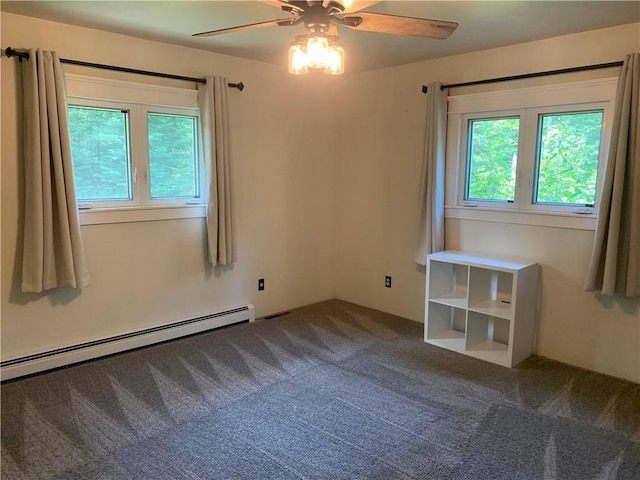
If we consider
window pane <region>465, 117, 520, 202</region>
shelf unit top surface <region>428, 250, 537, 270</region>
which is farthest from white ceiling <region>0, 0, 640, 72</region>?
shelf unit top surface <region>428, 250, 537, 270</region>

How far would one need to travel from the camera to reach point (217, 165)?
3.73 m

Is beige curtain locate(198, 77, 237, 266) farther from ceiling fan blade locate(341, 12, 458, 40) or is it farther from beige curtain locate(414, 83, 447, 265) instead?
ceiling fan blade locate(341, 12, 458, 40)

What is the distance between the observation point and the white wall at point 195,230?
3.01 metres

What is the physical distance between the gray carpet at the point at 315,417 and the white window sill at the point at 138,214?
3.30ft

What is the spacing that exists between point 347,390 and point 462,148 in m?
2.17

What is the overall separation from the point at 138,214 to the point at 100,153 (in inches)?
20.0

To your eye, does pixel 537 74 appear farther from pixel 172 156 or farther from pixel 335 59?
pixel 172 156

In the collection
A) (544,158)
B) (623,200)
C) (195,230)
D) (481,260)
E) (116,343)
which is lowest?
→ (116,343)

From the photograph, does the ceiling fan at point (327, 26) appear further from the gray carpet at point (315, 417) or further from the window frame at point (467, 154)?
the gray carpet at point (315, 417)

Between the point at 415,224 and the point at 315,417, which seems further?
the point at 415,224

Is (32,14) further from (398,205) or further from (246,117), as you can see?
(398,205)

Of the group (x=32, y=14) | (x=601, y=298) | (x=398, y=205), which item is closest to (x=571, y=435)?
(x=601, y=298)

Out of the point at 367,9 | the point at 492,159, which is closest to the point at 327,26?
the point at 367,9

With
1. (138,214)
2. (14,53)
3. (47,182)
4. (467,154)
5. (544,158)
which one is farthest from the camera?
(467,154)
